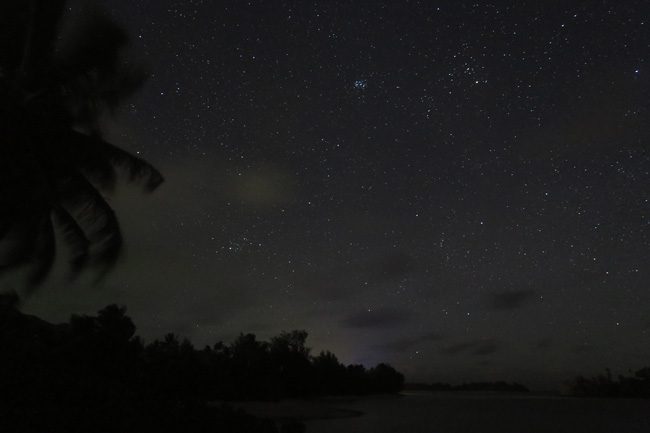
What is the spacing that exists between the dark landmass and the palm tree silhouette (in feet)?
9.53

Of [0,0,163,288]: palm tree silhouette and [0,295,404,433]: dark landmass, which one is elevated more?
[0,0,163,288]: palm tree silhouette

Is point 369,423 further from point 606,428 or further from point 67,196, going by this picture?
point 67,196

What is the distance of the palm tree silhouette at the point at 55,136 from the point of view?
1210 cm

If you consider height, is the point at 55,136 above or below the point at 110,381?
above

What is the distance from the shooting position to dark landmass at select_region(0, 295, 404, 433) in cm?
902

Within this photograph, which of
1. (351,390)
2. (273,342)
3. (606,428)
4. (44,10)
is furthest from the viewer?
(351,390)

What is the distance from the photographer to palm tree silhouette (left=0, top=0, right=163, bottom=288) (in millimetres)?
12102

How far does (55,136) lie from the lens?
520 inches

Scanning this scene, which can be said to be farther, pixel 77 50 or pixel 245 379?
pixel 245 379

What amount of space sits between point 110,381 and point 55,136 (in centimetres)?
661

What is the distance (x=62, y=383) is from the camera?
10.7 m

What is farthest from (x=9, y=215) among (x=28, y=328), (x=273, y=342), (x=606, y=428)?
(x=273, y=342)

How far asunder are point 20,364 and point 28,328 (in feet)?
19.0

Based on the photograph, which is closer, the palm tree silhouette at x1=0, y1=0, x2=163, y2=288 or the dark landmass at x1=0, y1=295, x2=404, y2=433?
the dark landmass at x1=0, y1=295, x2=404, y2=433
